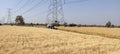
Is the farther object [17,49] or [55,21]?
[55,21]

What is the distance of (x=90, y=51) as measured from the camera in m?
15.1

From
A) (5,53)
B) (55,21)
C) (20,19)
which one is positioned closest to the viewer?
(5,53)

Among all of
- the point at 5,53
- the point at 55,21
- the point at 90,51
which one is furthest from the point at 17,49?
the point at 55,21

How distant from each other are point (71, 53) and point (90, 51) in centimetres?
154

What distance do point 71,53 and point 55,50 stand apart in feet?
4.01

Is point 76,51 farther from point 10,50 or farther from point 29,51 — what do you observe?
point 10,50

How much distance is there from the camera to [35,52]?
14289 mm

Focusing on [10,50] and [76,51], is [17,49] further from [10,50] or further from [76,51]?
[76,51]

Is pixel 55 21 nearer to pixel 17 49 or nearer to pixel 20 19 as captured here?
pixel 17 49

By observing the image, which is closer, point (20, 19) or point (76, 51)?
point (76, 51)

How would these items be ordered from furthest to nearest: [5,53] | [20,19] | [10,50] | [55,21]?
1. [20,19]
2. [55,21]
3. [10,50]
4. [5,53]

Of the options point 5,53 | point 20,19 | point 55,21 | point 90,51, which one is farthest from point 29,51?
point 20,19

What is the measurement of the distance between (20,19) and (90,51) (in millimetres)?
146296

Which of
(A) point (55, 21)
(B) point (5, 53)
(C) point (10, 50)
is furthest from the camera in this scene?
(A) point (55, 21)
